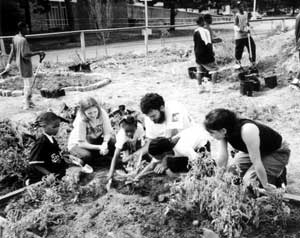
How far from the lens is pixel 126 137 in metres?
3.82

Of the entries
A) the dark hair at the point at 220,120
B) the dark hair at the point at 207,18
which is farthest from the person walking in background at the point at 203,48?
the dark hair at the point at 220,120

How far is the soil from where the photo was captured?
2.67 meters

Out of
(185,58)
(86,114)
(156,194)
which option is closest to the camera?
(156,194)

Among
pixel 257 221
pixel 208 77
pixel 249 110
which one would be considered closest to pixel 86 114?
pixel 257 221

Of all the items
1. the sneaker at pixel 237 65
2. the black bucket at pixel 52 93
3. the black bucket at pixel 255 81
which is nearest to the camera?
the black bucket at pixel 255 81

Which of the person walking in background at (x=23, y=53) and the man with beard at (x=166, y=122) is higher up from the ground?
the person walking in background at (x=23, y=53)

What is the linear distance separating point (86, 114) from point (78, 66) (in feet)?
22.3

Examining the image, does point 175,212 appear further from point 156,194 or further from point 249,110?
point 249,110

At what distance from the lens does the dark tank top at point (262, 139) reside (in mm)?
2796

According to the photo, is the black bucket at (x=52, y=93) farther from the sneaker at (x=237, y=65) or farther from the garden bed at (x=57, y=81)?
the sneaker at (x=237, y=65)

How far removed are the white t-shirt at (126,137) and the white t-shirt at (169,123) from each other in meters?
0.25

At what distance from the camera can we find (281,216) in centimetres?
254

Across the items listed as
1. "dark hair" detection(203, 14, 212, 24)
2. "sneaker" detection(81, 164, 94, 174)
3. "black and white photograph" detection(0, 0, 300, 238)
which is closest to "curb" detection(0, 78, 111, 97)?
"black and white photograph" detection(0, 0, 300, 238)

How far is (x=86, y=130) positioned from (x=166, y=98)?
355 centimetres
